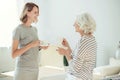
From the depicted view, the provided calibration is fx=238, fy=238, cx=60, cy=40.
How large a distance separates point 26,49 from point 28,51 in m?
0.06

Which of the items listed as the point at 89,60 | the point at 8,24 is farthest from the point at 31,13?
the point at 8,24

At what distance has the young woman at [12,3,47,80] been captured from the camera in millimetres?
2100

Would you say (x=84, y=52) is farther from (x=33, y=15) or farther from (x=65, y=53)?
(x=33, y=15)

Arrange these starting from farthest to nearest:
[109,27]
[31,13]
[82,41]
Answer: [109,27], [31,13], [82,41]

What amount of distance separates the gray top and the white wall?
1.65 m

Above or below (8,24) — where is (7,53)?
below

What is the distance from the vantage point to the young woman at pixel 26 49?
2.10m

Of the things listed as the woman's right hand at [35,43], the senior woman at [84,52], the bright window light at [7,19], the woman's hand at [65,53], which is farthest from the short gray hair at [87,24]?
the bright window light at [7,19]

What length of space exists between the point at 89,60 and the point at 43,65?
6.50 feet

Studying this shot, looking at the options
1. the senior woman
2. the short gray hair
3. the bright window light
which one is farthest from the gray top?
the bright window light

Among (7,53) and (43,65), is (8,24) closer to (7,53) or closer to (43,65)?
(7,53)

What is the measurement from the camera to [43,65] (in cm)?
402

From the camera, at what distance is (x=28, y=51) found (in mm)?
2146

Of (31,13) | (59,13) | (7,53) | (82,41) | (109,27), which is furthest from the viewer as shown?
(59,13)
